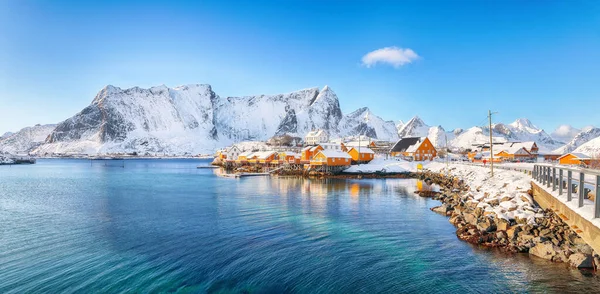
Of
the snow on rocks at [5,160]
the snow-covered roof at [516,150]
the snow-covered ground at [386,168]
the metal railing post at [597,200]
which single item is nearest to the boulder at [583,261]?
the metal railing post at [597,200]

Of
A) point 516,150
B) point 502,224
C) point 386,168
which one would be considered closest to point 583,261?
point 502,224

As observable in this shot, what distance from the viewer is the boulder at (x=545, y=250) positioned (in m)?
13.4

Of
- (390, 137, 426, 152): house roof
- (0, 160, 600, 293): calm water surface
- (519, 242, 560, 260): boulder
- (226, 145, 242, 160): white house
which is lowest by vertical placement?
(0, 160, 600, 293): calm water surface

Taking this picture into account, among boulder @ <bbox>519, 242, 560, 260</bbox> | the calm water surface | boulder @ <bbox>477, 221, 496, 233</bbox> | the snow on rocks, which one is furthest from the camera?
the snow on rocks

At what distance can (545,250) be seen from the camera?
1375 centimetres

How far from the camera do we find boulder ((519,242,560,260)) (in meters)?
13.4

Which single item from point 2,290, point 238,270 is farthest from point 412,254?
point 2,290

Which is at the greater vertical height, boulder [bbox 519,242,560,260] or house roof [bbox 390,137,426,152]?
house roof [bbox 390,137,426,152]

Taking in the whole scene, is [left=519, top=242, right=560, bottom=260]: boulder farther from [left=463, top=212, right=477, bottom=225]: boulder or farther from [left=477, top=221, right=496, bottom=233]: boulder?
[left=463, top=212, right=477, bottom=225]: boulder

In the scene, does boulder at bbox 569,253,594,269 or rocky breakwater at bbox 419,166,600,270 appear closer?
boulder at bbox 569,253,594,269

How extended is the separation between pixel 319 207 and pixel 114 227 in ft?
50.5

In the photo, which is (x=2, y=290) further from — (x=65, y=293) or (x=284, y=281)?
(x=284, y=281)

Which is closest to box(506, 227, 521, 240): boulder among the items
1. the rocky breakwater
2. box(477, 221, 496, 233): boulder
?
the rocky breakwater

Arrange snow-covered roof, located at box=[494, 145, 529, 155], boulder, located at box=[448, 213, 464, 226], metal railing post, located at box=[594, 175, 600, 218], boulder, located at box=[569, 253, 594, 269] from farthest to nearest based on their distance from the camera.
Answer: snow-covered roof, located at box=[494, 145, 529, 155], boulder, located at box=[448, 213, 464, 226], boulder, located at box=[569, 253, 594, 269], metal railing post, located at box=[594, 175, 600, 218]
